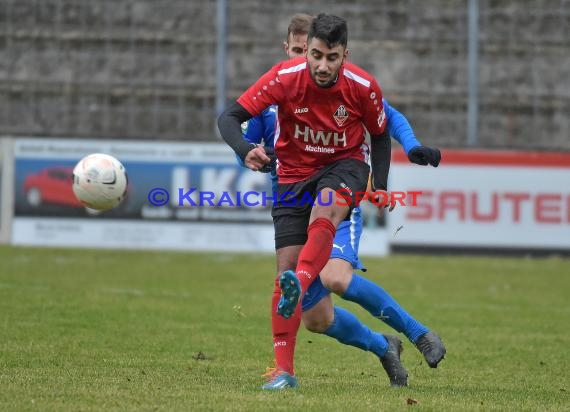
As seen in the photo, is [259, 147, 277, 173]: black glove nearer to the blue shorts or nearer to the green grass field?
the blue shorts

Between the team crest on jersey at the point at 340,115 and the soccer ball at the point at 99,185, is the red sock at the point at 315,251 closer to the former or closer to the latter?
the team crest on jersey at the point at 340,115

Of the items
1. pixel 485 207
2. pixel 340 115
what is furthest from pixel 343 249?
pixel 485 207

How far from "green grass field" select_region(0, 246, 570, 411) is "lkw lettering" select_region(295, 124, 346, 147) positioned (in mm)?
1435

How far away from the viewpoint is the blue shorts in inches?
265

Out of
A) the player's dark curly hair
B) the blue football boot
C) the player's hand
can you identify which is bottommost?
the blue football boot

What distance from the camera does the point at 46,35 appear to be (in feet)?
65.3

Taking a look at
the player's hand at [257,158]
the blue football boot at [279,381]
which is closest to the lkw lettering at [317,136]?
the player's hand at [257,158]

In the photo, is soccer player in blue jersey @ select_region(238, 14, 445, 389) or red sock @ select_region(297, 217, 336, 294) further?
soccer player in blue jersey @ select_region(238, 14, 445, 389)

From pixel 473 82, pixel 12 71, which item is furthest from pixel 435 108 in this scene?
Answer: pixel 12 71

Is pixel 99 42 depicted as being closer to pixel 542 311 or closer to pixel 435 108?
pixel 435 108

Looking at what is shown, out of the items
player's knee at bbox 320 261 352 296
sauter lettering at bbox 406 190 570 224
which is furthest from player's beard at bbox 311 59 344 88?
sauter lettering at bbox 406 190 570 224

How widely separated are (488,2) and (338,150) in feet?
44.6

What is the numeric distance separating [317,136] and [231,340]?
3067mm

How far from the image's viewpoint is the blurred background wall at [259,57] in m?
19.5
